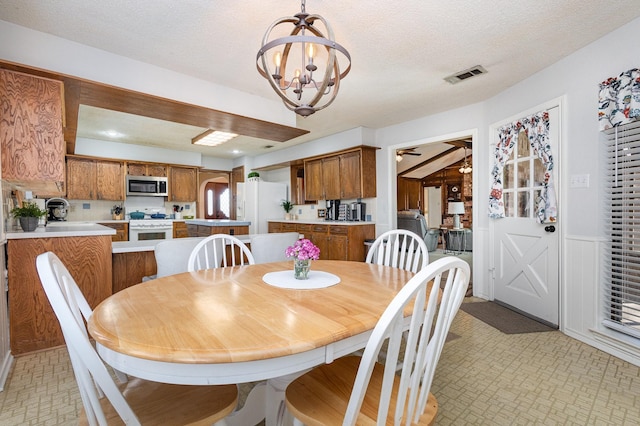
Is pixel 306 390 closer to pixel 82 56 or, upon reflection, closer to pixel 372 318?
pixel 372 318

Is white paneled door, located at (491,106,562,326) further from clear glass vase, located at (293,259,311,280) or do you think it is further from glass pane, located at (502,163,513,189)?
clear glass vase, located at (293,259,311,280)

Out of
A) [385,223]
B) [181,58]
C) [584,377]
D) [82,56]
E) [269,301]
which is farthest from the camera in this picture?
[385,223]

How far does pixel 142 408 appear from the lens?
3.23 feet

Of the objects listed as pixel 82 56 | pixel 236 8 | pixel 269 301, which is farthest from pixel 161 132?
pixel 269 301

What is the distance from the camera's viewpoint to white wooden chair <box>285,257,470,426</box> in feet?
2.55

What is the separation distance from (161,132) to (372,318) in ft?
16.9

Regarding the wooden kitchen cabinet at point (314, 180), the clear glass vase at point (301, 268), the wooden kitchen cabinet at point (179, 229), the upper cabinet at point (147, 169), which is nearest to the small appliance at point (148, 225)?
the wooden kitchen cabinet at point (179, 229)

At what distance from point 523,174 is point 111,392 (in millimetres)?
3742

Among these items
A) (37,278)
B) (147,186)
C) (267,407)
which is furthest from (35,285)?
(147,186)

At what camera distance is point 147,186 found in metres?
6.07

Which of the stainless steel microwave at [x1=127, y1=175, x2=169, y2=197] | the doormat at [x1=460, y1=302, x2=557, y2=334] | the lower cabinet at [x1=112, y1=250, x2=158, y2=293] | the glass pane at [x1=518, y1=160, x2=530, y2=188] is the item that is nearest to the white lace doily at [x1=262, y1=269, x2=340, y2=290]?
the lower cabinet at [x1=112, y1=250, x2=158, y2=293]

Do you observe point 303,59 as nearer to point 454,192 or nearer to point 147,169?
point 147,169

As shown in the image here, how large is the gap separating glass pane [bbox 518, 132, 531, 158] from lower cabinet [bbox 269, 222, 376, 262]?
235 centimetres

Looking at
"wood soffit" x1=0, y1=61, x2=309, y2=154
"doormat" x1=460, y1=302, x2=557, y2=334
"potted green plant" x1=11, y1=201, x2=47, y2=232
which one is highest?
"wood soffit" x1=0, y1=61, x2=309, y2=154
